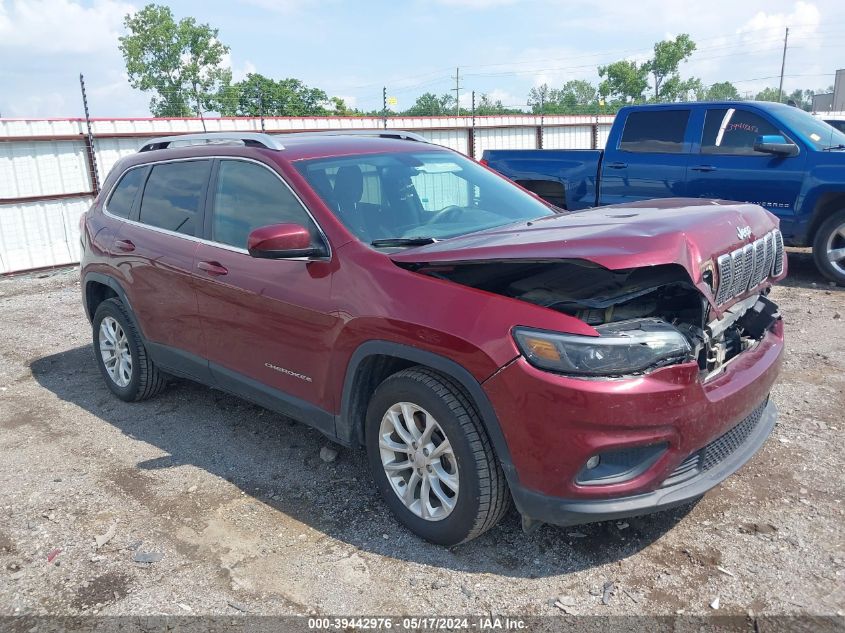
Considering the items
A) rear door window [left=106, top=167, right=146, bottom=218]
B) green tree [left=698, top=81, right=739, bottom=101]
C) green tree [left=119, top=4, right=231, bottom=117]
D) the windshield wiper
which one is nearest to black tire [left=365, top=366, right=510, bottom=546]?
the windshield wiper

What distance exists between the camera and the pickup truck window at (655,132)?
844cm

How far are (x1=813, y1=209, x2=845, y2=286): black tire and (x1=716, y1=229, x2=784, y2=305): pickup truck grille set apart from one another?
4654 mm

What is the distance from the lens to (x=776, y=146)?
24.8ft

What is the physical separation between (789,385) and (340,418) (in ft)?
11.0

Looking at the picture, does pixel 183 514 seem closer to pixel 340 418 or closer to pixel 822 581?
pixel 340 418

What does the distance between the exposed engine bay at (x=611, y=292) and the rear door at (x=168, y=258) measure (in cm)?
194

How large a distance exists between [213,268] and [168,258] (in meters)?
0.56

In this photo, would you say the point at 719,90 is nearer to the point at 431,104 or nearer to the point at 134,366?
the point at 431,104

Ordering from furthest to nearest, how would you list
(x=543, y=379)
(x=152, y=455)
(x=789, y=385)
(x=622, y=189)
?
1. (x=622, y=189)
2. (x=789, y=385)
3. (x=152, y=455)
4. (x=543, y=379)

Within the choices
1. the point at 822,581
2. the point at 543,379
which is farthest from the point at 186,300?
the point at 822,581

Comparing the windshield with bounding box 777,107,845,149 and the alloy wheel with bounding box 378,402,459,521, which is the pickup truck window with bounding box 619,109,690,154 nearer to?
the windshield with bounding box 777,107,845,149

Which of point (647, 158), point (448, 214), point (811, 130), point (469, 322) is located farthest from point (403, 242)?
point (811, 130)

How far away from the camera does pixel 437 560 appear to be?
3.10 meters

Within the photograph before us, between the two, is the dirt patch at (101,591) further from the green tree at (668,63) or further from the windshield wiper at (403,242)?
the green tree at (668,63)
